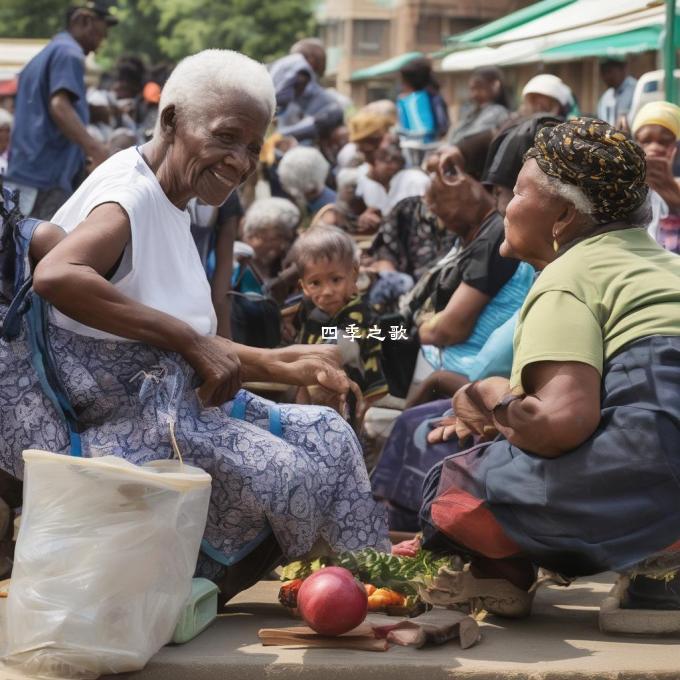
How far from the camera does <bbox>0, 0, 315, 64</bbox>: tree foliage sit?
136 feet

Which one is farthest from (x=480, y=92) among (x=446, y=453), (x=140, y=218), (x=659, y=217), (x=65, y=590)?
(x=65, y=590)

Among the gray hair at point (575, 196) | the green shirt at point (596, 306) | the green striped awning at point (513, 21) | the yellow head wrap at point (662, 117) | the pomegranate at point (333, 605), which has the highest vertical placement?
the green striped awning at point (513, 21)

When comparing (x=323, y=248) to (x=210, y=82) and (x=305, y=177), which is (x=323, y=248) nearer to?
(x=210, y=82)

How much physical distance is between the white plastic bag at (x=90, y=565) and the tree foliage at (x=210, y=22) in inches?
1495

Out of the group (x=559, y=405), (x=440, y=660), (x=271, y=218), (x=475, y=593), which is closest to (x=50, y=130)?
(x=271, y=218)

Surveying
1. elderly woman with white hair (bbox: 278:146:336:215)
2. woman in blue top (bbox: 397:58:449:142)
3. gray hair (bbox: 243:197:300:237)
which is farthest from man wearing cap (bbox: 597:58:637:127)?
gray hair (bbox: 243:197:300:237)

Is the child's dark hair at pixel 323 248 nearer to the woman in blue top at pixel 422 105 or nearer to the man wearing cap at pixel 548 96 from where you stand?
the man wearing cap at pixel 548 96

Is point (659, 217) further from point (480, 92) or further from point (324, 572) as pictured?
point (480, 92)

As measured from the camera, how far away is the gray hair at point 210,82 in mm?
3709

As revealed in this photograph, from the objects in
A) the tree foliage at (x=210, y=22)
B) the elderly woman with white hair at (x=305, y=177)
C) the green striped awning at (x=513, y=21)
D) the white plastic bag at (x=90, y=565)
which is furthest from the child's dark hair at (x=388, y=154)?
the tree foliage at (x=210, y=22)

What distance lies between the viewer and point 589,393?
3.26 m

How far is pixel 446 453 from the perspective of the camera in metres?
4.72

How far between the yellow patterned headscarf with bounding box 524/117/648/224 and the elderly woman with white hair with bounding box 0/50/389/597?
34.3 inches

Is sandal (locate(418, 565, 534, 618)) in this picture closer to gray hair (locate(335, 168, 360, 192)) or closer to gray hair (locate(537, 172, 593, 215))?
gray hair (locate(537, 172, 593, 215))
